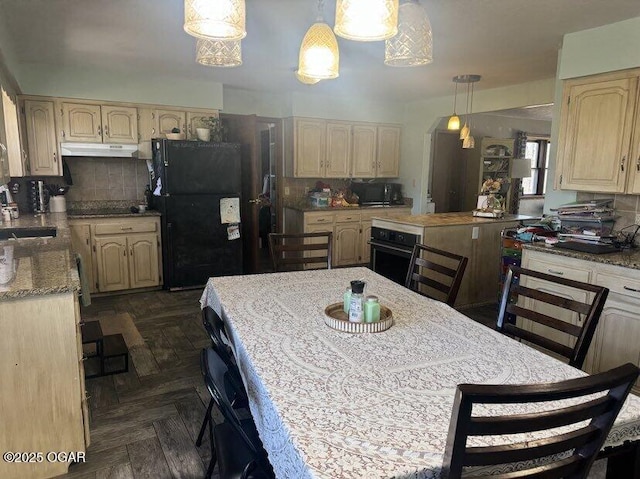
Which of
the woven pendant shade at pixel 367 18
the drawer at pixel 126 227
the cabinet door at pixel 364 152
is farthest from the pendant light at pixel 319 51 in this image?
the cabinet door at pixel 364 152

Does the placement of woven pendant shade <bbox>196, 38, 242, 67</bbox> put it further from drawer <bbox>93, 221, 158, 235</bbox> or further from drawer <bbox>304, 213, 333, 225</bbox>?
drawer <bbox>304, 213, 333, 225</bbox>

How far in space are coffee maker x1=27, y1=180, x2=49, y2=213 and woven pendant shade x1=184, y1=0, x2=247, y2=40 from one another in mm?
3781

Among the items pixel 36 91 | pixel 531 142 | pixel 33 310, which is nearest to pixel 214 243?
pixel 36 91

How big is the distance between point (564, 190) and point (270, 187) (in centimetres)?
439

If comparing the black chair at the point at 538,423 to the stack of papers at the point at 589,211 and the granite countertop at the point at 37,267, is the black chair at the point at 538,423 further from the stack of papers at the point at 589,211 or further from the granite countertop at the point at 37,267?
the stack of papers at the point at 589,211

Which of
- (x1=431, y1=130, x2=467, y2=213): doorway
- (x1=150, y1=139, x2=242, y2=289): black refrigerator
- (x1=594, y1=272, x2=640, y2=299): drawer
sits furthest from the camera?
(x1=431, y1=130, x2=467, y2=213): doorway

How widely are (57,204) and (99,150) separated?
70 cm

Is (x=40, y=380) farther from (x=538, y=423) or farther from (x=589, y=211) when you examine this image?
(x=589, y=211)

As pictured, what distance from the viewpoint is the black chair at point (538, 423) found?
80 cm

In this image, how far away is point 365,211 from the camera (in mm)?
5926

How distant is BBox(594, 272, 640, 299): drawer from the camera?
242 centimetres

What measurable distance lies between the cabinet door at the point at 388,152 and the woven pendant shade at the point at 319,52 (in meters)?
4.51

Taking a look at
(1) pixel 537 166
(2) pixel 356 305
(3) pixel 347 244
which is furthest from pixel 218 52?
(1) pixel 537 166

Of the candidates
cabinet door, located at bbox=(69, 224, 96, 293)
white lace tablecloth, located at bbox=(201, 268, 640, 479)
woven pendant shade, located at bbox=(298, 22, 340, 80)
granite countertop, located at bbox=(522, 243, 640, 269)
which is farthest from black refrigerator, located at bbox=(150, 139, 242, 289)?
granite countertop, located at bbox=(522, 243, 640, 269)
